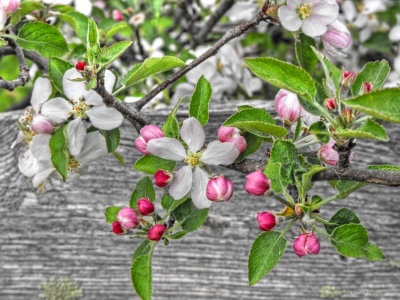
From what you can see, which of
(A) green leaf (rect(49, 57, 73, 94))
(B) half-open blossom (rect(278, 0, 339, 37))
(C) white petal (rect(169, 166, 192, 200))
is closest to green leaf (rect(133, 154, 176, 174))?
(C) white petal (rect(169, 166, 192, 200))

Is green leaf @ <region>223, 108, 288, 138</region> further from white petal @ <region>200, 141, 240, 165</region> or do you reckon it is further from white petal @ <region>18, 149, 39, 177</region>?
white petal @ <region>18, 149, 39, 177</region>

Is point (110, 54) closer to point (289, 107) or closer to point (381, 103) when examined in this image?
point (289, 107)

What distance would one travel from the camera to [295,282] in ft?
4.11

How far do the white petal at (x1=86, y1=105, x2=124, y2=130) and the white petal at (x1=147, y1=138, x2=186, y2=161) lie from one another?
14cm

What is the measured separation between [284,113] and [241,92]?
2.98ft

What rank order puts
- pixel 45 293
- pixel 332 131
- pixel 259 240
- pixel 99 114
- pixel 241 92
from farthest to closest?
pixel 241 92 → pixel 45 293 → pixel 99 114 → pixel 259 240 → pixel 332 131

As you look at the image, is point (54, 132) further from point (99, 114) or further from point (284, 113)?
point (284, 113)

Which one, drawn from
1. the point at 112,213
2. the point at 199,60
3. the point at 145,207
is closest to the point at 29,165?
the point at 112,213

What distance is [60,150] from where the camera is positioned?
900 millimetres

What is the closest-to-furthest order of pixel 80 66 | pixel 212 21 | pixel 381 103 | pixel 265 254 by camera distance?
pixel 381 103 → pixel 80 66 → pixel 265 254 → pixel 212 21

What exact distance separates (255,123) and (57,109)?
414 mm

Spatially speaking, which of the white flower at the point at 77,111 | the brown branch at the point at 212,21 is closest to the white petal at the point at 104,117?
the white flower at the point at 77,111

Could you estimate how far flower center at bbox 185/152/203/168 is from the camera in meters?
0.86

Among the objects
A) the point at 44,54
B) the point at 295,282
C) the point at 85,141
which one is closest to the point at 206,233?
the point at 295,282
